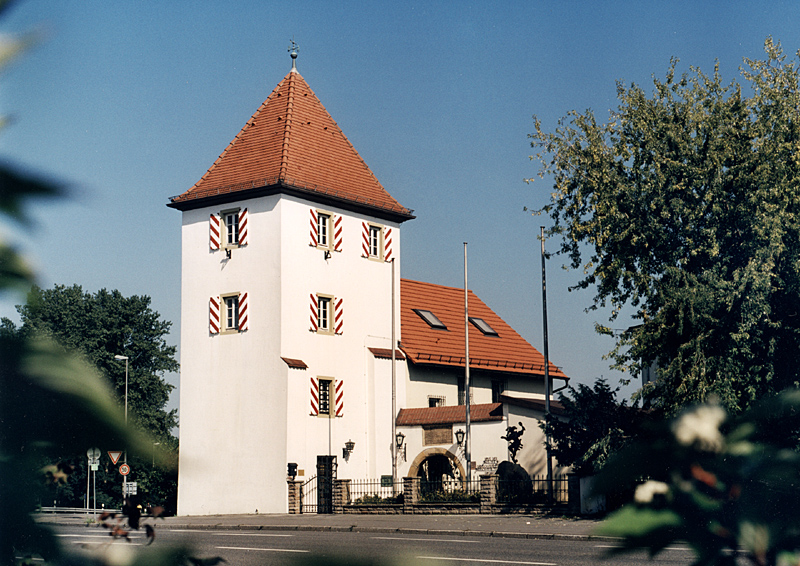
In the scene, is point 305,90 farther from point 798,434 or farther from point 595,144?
point 798,434

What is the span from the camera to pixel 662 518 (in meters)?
0.58

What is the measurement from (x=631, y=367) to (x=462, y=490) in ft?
27.3

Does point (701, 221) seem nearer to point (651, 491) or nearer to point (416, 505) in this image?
point (416, 505)

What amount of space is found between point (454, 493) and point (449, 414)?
21.8 feet

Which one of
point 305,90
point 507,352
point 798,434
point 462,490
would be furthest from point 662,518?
point 507,352

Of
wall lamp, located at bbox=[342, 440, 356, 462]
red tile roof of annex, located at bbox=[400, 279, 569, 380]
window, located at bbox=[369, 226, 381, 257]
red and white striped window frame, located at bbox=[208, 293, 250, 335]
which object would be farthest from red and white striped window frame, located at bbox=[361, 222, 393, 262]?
wall lamp, located at bbox=[342, 440, 356, 462]

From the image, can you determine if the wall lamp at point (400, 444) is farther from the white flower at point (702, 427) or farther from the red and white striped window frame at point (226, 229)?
the white flower at point (702, 427)

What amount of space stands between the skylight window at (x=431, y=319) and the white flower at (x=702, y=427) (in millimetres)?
42796

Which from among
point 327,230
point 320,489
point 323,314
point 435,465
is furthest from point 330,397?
point 327,230

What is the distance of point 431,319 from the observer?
4412 cm

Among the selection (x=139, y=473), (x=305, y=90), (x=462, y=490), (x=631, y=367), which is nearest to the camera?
(x=139, y=473)

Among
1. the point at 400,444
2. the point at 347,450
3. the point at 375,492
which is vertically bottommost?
the point at 375,492

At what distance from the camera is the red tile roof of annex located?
4147 cm

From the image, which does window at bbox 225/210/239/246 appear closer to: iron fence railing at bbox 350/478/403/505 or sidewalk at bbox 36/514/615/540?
iron fence railing at bbox 350/478/403/505
